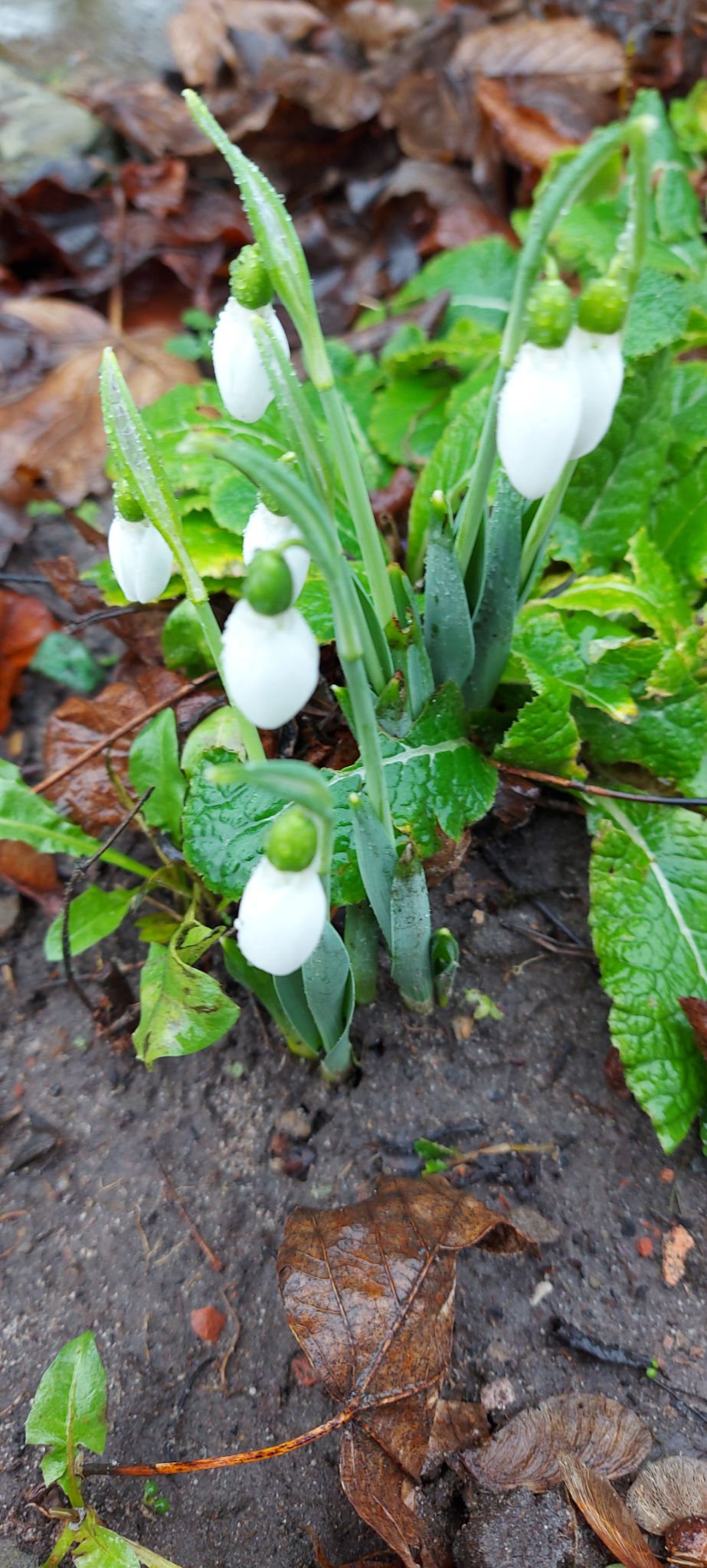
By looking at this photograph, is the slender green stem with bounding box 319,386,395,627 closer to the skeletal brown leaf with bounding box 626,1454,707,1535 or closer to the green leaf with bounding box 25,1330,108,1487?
the green leaf with bounding box 25,1330,108,1487

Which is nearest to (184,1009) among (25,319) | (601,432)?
(601,432)

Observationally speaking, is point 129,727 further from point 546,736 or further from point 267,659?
point 267,659

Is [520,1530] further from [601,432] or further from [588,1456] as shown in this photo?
[601,432]

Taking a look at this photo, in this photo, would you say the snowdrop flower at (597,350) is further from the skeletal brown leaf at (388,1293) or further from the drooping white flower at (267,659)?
the skeletal brown leaf at (388,1293)

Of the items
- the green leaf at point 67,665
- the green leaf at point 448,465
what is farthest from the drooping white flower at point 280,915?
the green leaf at point 67,665

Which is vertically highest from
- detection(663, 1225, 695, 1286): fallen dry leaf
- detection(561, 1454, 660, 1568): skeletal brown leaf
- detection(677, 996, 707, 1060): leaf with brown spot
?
detection(677, 996, 707, 1060): leaf with brown spot

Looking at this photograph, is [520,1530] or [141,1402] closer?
[520,1530]

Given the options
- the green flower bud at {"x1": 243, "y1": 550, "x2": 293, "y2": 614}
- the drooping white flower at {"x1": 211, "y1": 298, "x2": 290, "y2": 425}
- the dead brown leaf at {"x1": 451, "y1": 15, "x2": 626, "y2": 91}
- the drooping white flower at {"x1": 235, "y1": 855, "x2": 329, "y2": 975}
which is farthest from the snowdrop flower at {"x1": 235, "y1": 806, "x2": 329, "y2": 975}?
the dead brown leaf at {"x1": 451, "y1": 15, "x2": 626, "y2": 91}
